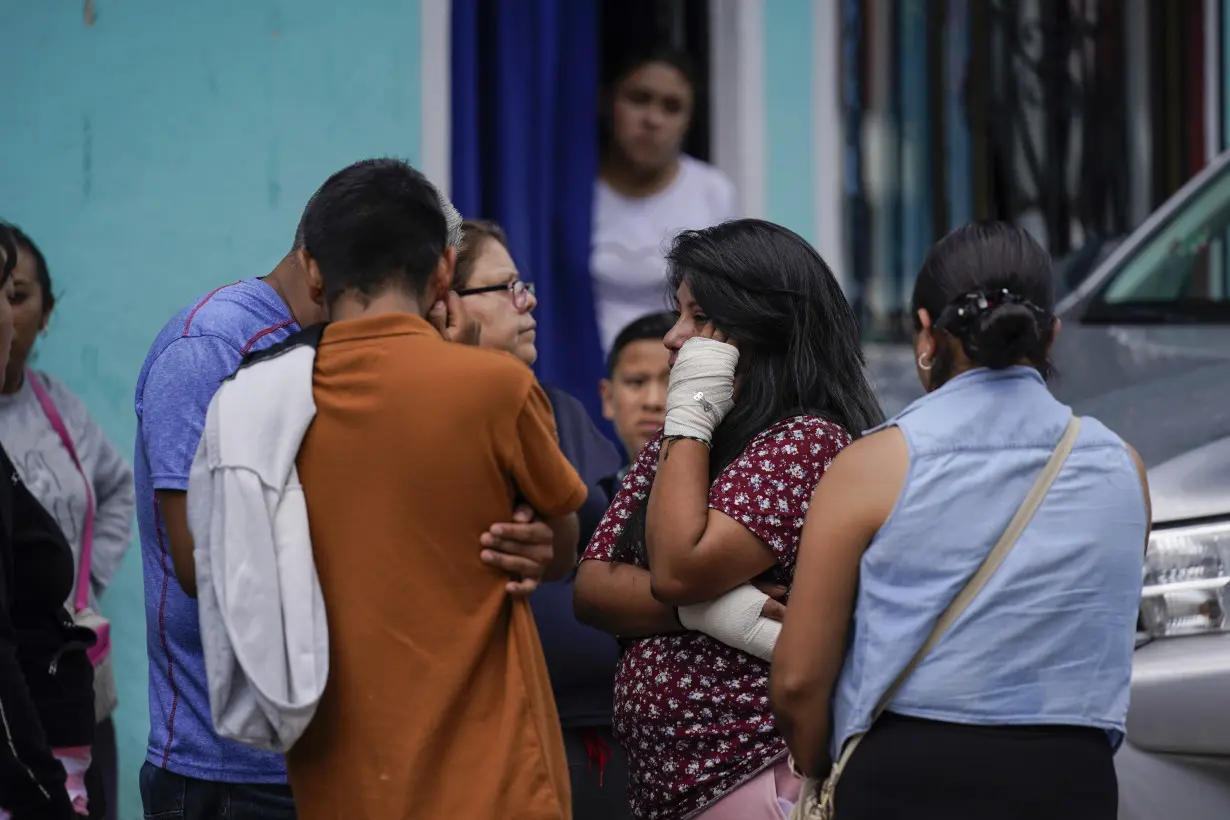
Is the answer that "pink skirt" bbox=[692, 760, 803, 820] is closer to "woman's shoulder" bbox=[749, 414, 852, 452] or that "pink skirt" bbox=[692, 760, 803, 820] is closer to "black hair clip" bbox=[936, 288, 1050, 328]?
"woman's shoulder" bbox=[749, 414, 852, 452]

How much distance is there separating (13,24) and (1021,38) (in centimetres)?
445

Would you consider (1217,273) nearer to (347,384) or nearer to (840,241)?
(840,241)

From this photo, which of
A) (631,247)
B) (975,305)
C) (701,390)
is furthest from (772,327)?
(631,247)

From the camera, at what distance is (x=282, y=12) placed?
Answer: 17.7ft

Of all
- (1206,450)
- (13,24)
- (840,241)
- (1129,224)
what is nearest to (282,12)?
(13,24)

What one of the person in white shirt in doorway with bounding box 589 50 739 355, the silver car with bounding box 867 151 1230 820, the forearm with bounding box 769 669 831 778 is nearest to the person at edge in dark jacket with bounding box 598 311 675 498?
the silver car with bounding box 867 151 1230 820

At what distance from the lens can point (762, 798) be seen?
2.85m

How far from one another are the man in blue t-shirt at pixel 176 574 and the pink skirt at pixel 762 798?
0.71 meters

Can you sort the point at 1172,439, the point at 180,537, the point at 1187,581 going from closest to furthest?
1. the point at 180,537
2. the point at 1187,581
3. the point at 1172,439

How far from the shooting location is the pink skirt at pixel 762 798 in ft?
9.30

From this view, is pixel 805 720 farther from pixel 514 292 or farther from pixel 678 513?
pixel 514 292

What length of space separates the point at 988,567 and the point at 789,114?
14.0 feet

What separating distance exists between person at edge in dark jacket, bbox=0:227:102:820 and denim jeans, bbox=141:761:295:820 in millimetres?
227

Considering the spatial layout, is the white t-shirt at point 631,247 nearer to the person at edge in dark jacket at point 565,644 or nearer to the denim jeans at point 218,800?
the person at edge in dark jacket at point 565,644
